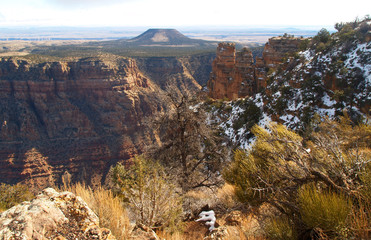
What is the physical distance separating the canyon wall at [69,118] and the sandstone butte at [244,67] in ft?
25.0

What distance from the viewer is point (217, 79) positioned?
111 feet

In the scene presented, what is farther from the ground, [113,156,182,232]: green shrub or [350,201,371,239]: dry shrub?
[350,201,371,239]: dry shrub

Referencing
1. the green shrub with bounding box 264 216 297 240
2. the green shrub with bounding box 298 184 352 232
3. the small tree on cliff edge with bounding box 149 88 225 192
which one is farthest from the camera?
the small tree on cliff edge with bounding box 149 88 225 192

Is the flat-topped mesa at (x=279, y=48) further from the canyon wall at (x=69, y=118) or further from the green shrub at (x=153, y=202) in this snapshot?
the green shrub at (x=153, y=202)

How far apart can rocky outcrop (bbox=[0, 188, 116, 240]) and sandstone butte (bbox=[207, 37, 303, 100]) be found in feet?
81.7

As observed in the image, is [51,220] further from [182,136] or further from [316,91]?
[316,91]

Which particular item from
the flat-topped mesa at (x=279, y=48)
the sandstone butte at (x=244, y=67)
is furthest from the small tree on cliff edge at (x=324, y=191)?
the flat-topped mesa at (x=279, y=48)

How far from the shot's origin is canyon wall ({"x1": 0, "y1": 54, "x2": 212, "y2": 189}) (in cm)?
3616

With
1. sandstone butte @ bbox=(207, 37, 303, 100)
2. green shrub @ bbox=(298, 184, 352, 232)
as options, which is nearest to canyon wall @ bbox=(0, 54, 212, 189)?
sandstone butte @ bbox=(207, 37, 303, 100)

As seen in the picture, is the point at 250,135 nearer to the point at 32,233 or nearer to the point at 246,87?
the point at 246,87

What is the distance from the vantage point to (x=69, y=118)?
44781mm

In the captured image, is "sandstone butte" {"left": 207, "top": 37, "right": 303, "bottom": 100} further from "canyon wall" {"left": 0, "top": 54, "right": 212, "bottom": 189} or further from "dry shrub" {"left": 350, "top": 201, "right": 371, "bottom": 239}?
"dry shrub" {"left": 350, "top": 201, "right": 371, "bottom": 239}

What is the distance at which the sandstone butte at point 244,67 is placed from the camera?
27.6 metres

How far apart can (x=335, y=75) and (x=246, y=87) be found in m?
13.4
